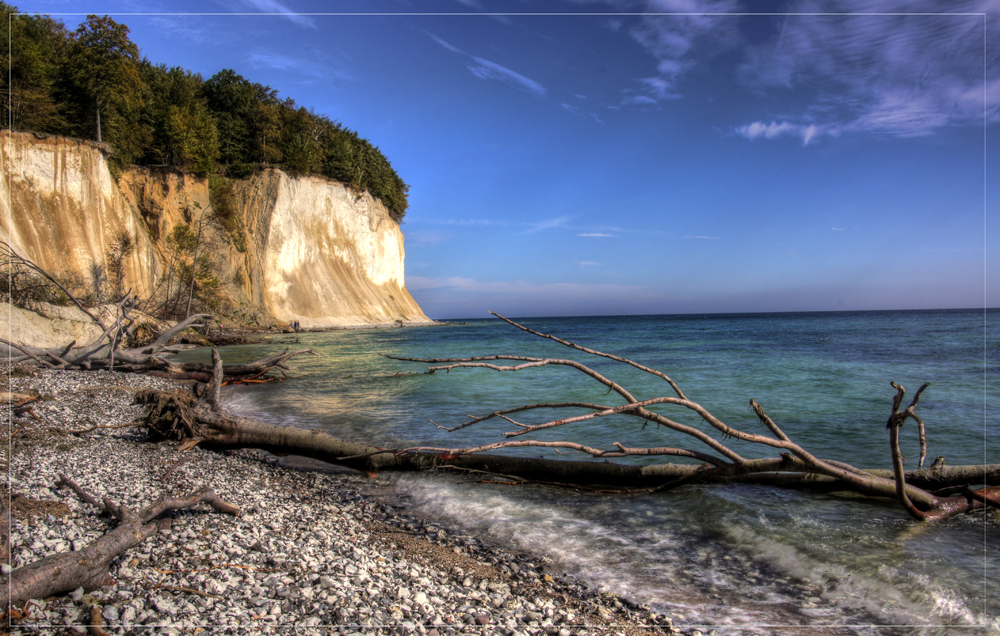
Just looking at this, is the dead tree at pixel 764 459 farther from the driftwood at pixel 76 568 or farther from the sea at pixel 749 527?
the driftwood at pixel 76 568

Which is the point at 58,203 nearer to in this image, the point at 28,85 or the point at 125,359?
the point at 28,85

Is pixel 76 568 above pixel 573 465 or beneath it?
above

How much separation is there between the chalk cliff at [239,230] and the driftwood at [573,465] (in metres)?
21.6

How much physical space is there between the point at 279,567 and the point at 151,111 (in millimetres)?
38524

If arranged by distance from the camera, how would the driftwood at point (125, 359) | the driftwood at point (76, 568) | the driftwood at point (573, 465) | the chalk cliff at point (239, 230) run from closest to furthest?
1. the driftwood at point (76, 568)
2. the driftwood at point (573, 465)
3. the driftwood at point (125, 359)
4. the chalk cliff at point (239, 230)

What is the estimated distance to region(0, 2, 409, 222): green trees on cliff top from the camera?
23.1 meters

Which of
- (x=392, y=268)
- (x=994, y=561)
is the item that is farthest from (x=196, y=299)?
(x=994, y=561)

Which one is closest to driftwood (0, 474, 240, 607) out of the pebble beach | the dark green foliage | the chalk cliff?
the pebble beach

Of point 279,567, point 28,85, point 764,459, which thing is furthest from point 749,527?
point 28,85

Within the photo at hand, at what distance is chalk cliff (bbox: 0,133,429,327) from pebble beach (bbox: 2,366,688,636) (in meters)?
23.2

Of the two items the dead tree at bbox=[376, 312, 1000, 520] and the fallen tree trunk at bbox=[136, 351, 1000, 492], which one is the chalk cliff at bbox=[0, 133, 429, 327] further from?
the dead tree at bbox=[376, 312, 1000, 520]

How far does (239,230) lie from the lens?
35750 millimetres

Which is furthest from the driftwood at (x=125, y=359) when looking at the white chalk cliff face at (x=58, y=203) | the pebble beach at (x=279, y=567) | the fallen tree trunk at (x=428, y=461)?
the white chalk cliff face at (x=58, y=203)

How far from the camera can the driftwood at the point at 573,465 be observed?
12.3 feet
